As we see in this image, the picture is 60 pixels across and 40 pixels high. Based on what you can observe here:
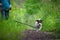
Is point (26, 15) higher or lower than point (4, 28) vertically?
lower

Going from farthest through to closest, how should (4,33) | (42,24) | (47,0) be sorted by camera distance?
(42,24), (47,0), (4,33)

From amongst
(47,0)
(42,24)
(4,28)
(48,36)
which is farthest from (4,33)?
(42,24)

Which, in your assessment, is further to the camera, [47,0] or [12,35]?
[47,0]

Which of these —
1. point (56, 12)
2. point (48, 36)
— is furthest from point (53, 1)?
point (48, 36)

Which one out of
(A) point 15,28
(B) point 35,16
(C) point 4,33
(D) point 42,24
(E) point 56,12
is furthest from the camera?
(B) point 35,16

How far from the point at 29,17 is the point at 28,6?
399mm

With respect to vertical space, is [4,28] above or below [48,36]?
above

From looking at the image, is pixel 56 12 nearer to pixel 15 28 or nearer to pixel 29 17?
pixel 15 28

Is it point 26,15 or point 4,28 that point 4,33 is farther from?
point 26,15

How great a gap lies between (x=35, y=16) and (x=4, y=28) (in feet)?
14.7

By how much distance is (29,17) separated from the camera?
26.0 ft

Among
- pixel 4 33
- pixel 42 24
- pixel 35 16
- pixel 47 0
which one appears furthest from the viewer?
pixel 35 16

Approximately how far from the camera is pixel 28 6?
26.6ft

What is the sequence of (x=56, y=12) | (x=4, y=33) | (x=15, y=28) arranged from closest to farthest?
(x=4, y=33)
(x=15, y=28)
(x=56, y=12)
